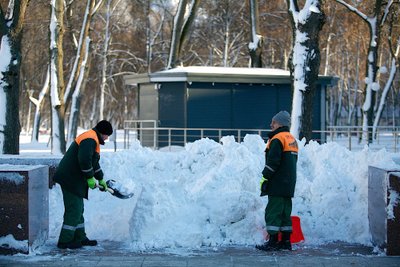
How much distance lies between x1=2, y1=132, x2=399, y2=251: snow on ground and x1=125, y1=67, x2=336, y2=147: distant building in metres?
13.0

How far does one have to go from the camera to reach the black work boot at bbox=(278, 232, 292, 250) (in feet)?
30.5

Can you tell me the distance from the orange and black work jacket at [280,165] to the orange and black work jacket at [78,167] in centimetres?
230

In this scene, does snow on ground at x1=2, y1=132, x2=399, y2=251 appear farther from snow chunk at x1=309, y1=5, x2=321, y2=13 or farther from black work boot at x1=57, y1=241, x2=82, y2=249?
snow chunk at x1=309, y1=5, x2=321, y2=13

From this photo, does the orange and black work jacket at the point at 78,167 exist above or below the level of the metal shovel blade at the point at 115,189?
above

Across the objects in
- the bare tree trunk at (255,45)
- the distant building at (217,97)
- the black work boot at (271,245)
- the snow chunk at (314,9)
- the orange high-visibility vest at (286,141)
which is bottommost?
the black work boot at (271,245)

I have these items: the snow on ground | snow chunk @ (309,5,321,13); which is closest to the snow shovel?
the snow on ground

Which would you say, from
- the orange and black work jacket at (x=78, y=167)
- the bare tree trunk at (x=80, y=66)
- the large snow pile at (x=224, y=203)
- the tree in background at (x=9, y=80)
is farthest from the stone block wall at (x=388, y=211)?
the bare tree trunk at (x=80, y=66)

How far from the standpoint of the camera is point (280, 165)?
9453mm

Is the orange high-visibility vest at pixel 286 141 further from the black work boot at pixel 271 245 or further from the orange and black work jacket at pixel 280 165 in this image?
the black work boot at pixel 271 245

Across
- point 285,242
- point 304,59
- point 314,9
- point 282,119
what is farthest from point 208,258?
point 314,9

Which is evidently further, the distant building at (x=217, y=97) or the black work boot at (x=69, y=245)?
the distant building at (x=217, y=97)

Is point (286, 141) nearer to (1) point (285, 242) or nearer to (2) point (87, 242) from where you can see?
(1) point (285, 242)

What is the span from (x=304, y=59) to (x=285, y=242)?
27.8 ft

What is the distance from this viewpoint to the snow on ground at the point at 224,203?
9.85 m
